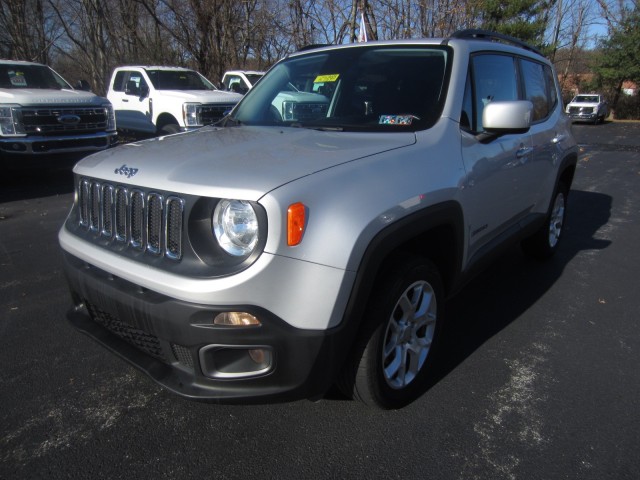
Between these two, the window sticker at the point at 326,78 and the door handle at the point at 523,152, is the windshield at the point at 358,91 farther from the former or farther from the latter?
the door handle at the point at 523,152

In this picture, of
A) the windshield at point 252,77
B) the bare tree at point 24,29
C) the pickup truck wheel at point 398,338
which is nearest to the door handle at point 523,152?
the pickup truck wheel at point 398,338

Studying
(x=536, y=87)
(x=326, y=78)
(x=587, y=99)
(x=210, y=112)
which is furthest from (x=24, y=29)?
(x=587, y=99)

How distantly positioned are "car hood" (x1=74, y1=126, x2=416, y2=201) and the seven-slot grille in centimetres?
6

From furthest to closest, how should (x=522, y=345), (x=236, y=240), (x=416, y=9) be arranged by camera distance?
(x=416, y=9), (x=522, y=345), (x=236, y=240)

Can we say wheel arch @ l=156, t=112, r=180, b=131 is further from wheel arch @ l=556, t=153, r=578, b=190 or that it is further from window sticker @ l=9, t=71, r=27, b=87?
wheel arch @ l=556, t=153, r=578, b=190

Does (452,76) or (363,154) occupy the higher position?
(452,76)

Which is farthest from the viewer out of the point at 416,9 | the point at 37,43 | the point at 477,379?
the point at 37,43

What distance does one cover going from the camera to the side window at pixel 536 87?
392 centimetres

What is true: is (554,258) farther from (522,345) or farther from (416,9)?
(416,9)

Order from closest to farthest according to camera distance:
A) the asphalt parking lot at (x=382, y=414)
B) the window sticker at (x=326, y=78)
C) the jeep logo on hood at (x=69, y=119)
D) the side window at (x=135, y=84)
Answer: the asphalt parking lot at (x=382, y=414) → the window sticker at (x=326, y=78) → the jeep logo on hood at (x=69, y=119) → the side window at (x=135, y=84)

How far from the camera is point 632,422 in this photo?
243 centimetres

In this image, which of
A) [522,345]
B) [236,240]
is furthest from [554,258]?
[236,240]

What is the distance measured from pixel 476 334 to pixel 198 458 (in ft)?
6.53

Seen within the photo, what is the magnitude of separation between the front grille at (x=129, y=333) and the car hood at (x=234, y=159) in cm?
66
